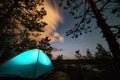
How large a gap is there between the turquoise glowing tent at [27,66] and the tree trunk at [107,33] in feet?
11.1

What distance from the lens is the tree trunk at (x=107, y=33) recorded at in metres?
7.25

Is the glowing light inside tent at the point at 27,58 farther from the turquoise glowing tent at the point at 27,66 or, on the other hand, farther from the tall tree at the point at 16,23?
the tall tree at the point at 16,23

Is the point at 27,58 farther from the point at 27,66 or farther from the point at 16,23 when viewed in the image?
the point at 16,23

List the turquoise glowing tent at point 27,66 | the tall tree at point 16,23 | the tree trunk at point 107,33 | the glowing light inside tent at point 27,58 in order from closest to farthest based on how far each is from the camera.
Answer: the turquoise glowing tent at point 27,66 → the glowing light inside tent at point 27,58 → the tree trunk at point 107,33 → the tall tree at point 16,23

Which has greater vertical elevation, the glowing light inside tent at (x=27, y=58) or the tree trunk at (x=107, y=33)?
the tree trunk at (x=107, y=33)

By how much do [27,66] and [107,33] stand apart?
447cm

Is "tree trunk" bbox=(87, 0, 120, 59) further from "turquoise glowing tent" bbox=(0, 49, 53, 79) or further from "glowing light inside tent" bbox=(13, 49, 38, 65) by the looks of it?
→ "glowing light inside tent" bbox=(13, 49, 38, 65)

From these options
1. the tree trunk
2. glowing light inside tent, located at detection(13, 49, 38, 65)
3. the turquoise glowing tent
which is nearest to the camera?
the turquoise glowing tent

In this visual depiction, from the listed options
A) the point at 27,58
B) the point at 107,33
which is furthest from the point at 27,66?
the point at 107,33

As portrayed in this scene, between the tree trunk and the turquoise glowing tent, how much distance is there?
11.1 ft

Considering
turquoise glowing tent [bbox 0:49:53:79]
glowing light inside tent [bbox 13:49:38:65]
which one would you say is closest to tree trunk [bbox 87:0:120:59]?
turquoise glowing tent [bbox 0:49:53:79]

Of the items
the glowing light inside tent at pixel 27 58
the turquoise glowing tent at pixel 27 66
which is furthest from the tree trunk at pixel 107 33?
the glowing light inside tent at pixel 27 58

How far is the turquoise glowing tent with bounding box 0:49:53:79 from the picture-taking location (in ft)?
20.3

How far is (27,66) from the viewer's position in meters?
6.53
